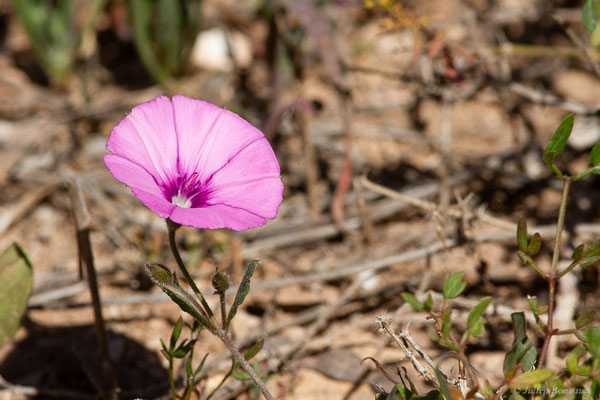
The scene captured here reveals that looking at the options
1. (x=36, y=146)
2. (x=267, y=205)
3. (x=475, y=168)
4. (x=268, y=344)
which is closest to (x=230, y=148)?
(x=267, y=205)

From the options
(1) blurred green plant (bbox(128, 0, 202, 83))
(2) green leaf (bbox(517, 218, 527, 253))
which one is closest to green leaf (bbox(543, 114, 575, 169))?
(2) green leaf (bbox(517, 218, 527, 253))

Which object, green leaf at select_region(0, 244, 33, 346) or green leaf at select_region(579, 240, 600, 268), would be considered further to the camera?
green leaf at select_region(0, 244, 33, 346)

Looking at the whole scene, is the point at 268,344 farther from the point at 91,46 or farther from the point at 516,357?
the point at 91,46

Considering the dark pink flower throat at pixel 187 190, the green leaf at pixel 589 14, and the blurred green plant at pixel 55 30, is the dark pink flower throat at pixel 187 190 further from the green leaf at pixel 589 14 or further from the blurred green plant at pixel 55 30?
the blurred green plant at pixel 55 30

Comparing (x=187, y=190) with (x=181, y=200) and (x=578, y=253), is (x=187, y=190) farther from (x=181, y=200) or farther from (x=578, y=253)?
(x=578, y=253)

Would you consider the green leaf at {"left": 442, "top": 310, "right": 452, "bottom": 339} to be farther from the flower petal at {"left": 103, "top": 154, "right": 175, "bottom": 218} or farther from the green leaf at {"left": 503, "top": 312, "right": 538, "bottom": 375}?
the flower petal at {"left": 103, "top": 154, "right": 175, "bottom": 218}
